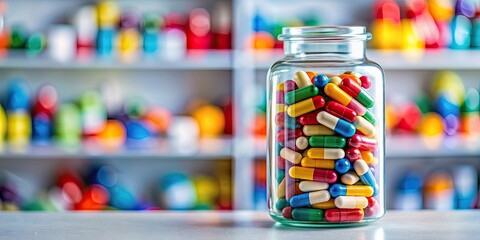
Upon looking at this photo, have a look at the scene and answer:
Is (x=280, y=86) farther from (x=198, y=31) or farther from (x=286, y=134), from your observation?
(x=198, y=31)

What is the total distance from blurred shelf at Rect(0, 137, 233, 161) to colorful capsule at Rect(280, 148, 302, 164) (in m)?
1.86

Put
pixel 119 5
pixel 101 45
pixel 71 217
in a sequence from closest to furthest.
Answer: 1. pixel 71 217
2. pixel 101 45
3. pixel 119 5

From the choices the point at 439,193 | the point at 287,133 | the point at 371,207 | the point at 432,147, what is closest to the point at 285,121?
the point at 287,133

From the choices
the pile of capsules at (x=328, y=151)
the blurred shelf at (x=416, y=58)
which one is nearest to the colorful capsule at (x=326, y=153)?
the pile of capsules at (x=328, y=151)

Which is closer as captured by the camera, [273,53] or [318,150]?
[318,150]

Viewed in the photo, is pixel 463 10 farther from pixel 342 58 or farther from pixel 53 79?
pixel 342 58

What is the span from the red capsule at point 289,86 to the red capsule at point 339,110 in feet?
0.14

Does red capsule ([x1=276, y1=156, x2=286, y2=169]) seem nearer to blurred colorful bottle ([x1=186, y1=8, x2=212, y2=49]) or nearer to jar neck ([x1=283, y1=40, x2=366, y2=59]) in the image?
jar neck ([x1=283, y1=40, x2=366, y2=59])

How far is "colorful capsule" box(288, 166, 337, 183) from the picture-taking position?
0.75m

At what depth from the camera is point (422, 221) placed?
828 millimetres

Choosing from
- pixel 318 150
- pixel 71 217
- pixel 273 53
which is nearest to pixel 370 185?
pixel 318 150

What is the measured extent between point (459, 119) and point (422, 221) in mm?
2018

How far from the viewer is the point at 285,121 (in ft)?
2.57

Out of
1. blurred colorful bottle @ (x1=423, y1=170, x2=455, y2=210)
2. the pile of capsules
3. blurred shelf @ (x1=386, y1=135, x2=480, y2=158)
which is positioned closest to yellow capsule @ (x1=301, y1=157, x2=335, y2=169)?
the pile of capsules
